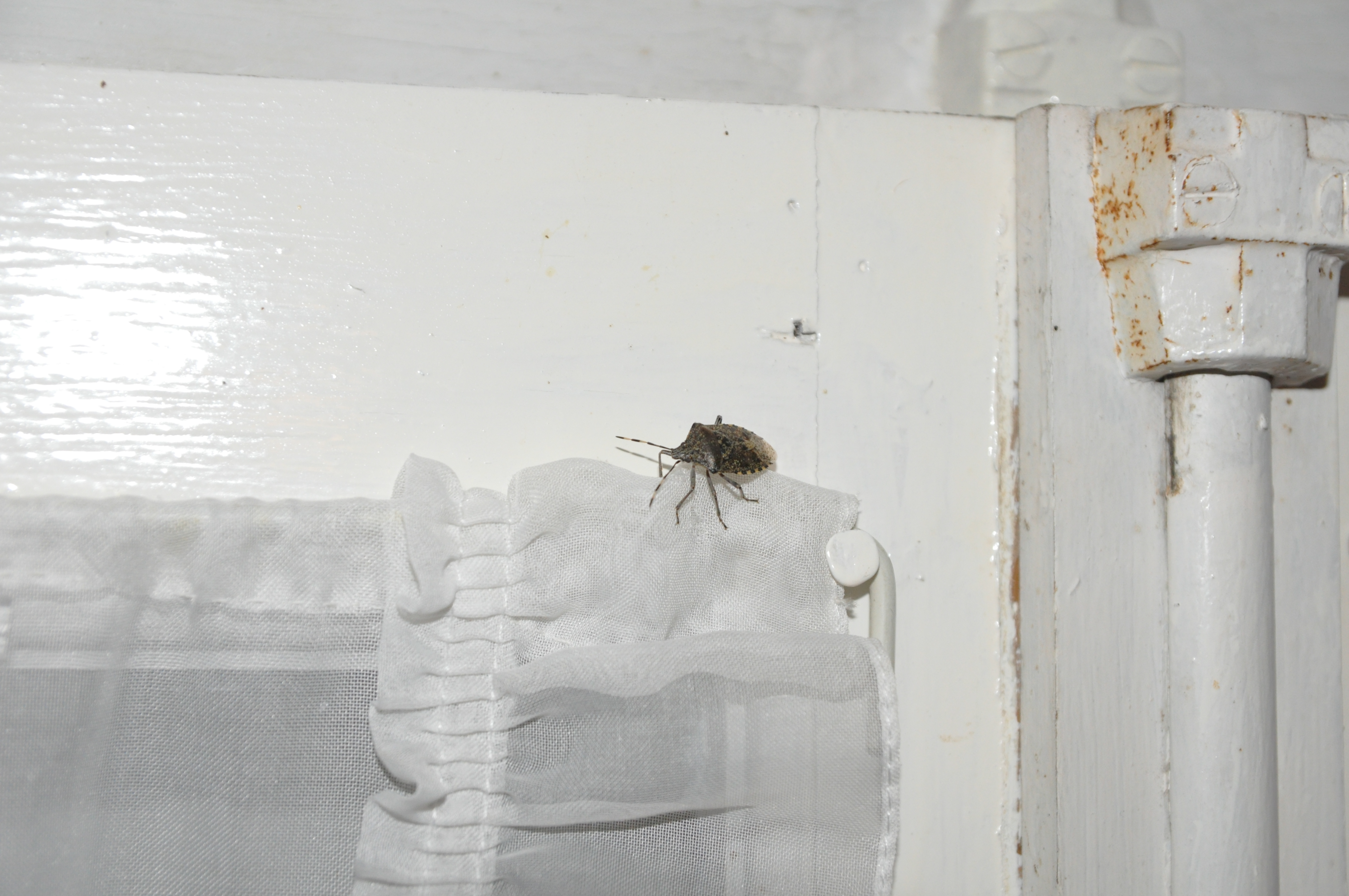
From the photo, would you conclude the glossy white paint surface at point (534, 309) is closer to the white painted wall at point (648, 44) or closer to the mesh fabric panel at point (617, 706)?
the mesh fabric panel at point (617, 706)

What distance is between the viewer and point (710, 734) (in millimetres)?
729

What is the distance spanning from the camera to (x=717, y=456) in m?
0.77

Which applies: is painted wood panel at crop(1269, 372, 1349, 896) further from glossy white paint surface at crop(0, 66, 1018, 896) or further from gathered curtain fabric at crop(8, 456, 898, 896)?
gathered curtain fabric at crop(8, 456, 898, 896)

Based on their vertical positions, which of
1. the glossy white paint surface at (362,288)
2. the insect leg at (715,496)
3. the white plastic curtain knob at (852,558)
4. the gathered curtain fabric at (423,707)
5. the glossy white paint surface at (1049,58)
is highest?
the glossy white paint surface at (1049,58)

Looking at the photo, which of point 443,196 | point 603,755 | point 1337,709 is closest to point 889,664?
point 603,755

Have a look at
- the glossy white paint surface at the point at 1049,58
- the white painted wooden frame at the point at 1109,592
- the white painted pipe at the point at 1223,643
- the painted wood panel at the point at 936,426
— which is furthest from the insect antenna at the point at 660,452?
the glossy white paint surface at the point at 1049,58

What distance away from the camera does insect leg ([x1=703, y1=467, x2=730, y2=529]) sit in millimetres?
741

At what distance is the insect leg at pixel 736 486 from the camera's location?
75cm

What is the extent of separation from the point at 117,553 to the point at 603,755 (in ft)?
1.50

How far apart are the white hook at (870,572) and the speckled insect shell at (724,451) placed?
104 millimetres

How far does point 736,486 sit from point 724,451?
36mm

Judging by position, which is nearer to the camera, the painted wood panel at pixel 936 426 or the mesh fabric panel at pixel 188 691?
the mesh fabric panel at pixel 188 691

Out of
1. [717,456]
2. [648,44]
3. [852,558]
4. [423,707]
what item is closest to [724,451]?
[717,456]

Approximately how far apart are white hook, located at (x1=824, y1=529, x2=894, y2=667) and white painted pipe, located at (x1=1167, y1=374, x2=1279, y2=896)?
0.85ft
